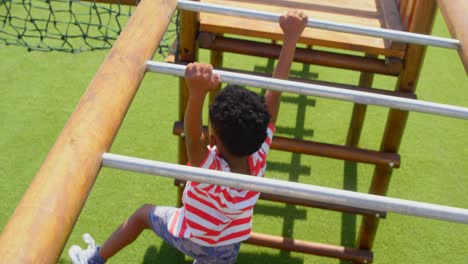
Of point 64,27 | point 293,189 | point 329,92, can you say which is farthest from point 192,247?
point 64,27

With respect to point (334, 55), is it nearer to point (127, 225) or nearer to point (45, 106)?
point (127, 225)

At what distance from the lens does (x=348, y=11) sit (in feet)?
9.24

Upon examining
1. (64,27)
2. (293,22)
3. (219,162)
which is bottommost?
(64,27)

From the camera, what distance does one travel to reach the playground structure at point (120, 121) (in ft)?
3.67

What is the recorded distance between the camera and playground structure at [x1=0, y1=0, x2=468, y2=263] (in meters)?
1.12

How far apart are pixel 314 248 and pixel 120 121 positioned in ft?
5.65

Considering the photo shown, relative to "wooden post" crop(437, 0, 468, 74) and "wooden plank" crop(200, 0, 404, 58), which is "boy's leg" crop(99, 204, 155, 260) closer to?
"wooden plank" crop(200, 0, 404, 58)

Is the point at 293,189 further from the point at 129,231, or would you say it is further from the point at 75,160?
the point at 129,231

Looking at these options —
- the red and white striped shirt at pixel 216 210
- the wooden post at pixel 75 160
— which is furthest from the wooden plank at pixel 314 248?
the wooden post at pixel 75 160

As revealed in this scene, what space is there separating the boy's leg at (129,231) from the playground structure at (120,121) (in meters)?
0.48

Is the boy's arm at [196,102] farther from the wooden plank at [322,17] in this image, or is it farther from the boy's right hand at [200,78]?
the wooden plank at [322,17]

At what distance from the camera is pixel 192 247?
87.1 inches

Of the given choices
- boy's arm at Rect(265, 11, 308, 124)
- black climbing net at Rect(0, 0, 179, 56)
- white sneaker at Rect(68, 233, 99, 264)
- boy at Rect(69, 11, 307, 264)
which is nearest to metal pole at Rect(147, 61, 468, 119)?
boy at Rect(69, 11, 307, 264)

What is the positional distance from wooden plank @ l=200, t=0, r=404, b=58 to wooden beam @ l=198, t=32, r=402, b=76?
0.17ft
